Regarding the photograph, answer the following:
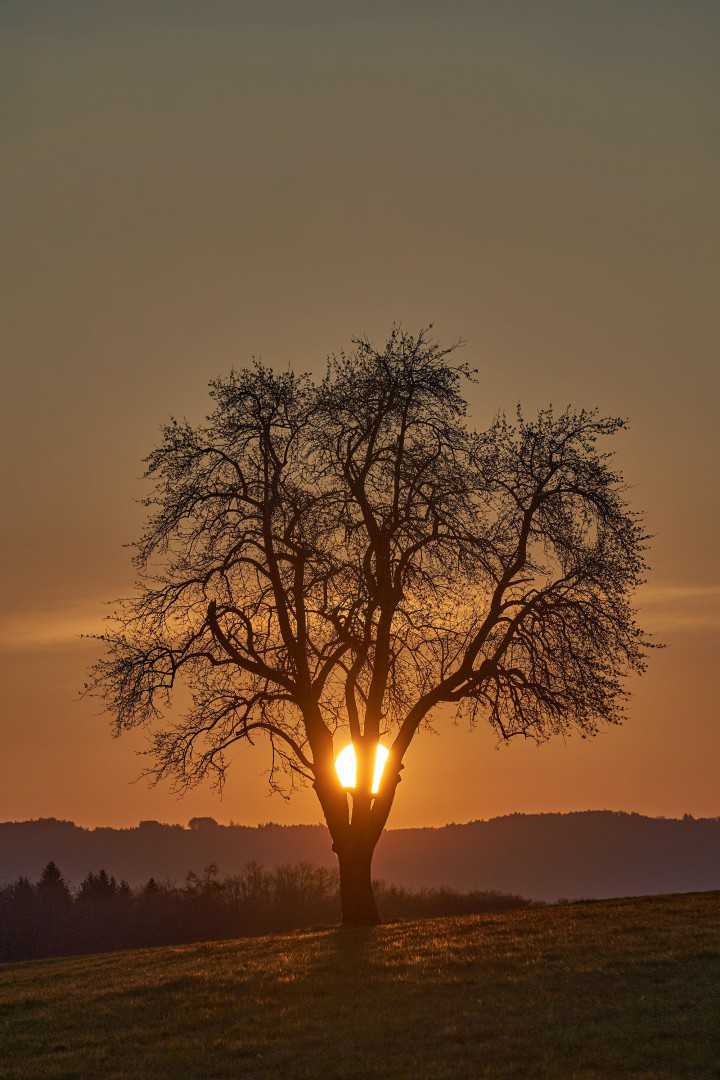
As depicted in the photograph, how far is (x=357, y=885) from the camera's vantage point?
32.0m

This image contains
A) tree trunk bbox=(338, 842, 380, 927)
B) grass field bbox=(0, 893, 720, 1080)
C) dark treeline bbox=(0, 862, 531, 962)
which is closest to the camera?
grass field bbox=(0, 893, 720, 1080)

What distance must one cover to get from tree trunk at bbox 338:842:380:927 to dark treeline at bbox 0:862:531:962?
50675 millimetres

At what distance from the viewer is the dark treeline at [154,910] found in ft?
346

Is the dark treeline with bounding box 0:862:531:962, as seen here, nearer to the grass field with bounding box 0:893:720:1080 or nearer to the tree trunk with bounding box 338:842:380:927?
the tree trunk with bounding box 338:842:380:927

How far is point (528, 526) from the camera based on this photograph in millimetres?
32531

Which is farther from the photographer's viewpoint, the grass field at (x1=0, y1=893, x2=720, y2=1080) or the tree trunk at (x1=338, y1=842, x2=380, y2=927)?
the tree trunk at (x1=338, y1=842, x2=380, y2=927)

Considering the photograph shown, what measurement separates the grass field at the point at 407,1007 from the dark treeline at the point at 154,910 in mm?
56427

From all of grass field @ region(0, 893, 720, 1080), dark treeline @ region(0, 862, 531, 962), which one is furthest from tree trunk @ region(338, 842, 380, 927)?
dark treeline @ region(0, 862, 531, 962)

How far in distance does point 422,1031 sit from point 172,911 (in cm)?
10348

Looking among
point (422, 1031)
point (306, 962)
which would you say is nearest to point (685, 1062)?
point (422, 1031)

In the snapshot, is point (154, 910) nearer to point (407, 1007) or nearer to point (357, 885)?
point (357, 885)

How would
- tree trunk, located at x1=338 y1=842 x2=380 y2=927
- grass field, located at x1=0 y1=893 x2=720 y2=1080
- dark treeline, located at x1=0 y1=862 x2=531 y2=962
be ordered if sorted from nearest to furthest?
grass field, located at x1=0 y1=893 x2=720 y2=1080, tree trunk, located at x1=338 y1=842 x2=380 y2=927, dark treeline, located at x1=0 y1=862 x2=531 y2=962

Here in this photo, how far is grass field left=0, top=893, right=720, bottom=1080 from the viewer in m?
17.3

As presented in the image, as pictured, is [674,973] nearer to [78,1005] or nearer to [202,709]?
[78,1005]
